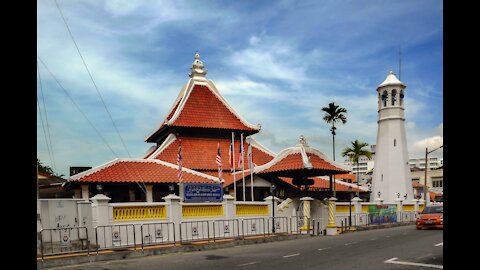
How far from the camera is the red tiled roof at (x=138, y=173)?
24.8 meters

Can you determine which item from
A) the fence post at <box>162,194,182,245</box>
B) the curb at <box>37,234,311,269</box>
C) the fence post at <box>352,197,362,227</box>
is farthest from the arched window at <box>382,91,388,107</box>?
the fence post at <box>162,194,182,245</box>

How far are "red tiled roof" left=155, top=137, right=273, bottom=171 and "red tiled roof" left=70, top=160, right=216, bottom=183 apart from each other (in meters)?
3.02

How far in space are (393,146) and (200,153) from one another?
2197cm

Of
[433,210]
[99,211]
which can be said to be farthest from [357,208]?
[99,211]

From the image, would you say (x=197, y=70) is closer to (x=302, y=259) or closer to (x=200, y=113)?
(x=200, y=113)

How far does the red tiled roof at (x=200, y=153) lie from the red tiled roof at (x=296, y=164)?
593 centimetres

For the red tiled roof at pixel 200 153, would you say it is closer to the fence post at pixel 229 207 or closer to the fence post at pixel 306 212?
the fence post at pixel 306 212

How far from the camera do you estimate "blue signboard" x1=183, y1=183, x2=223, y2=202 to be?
20513 millimetres

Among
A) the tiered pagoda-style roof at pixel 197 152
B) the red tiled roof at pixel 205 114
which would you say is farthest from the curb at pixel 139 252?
the red tiled roof at pixel 205 114

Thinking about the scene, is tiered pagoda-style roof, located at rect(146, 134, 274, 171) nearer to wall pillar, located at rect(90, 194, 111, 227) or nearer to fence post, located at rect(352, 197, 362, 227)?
fence post, located at rect(352, 197, 362, 227)
